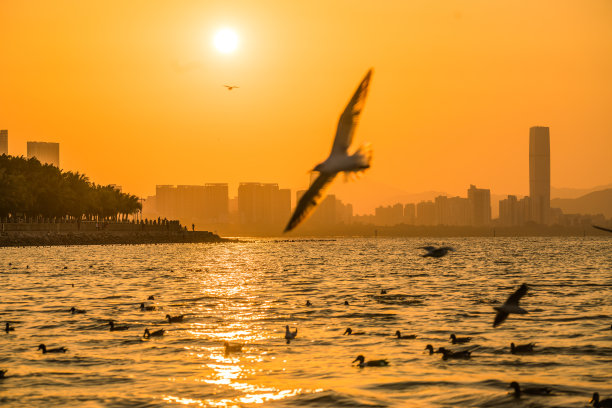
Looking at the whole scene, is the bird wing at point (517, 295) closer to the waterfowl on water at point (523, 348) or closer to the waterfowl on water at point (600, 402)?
the waterfowl on water at point (600, 402)

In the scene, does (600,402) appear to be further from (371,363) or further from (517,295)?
(371,363)

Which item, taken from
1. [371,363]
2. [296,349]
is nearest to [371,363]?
[371,363]

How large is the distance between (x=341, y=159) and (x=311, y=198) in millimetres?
665

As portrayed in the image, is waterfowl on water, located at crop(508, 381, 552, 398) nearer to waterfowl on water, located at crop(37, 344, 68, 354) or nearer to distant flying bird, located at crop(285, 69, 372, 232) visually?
waterfowl on water, located at crop(37, 344, 68, 354)

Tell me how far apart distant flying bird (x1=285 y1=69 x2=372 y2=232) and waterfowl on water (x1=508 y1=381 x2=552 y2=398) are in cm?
2074

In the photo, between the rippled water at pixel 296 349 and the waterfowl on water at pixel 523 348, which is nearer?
the rippled water at pixel 296 349

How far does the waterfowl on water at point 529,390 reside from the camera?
2934 cm

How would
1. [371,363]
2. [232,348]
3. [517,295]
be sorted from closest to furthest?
[517,295] < [371,363] < [232,348]

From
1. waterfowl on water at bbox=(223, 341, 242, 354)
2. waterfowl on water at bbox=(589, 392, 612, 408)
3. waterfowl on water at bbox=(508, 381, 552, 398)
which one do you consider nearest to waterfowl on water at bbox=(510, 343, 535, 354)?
waterfowl on water at bbox=(508, 381, 552, 398)

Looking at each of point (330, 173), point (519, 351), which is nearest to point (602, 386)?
point (519, 351)

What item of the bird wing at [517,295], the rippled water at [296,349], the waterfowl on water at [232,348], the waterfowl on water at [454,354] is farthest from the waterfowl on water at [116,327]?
the bird wing at [517,295]

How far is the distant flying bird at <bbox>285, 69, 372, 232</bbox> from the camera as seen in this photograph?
34.8 feet

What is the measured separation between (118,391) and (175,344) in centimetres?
1023

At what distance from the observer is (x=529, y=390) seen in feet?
97.3
